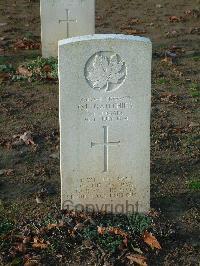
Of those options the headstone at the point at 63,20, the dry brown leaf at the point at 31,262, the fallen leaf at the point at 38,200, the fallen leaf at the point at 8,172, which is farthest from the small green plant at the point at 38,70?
the dry brown leaf at the point at 31,262

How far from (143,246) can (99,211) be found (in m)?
Answer: 0.62

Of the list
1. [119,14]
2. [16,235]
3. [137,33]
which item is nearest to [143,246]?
[16,235]

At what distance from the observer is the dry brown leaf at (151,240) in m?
4.84

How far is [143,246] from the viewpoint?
15.9 ft

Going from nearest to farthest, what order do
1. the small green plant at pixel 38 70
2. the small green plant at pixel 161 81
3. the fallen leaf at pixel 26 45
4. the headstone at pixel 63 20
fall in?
the small green plant at pixel 161 81 < the small green plant at pixel 38 70 < the headstone at pixel 63 20 < the fallen leaf at pixel 26 45

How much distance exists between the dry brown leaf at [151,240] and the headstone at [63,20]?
550cm

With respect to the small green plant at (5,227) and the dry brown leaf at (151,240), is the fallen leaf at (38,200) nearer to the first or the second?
the small green plant at (5,227)

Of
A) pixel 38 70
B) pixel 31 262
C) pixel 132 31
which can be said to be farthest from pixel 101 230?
pixel 132 31

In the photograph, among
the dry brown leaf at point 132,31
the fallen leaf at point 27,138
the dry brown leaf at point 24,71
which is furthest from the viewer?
the dry brown leaf at point 132,31

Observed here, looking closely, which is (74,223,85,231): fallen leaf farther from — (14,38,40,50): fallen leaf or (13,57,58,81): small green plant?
(14,38,40,50): fallen leaf

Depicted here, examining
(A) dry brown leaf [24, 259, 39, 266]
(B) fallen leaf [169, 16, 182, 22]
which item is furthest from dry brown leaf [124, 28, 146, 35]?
(A) dry brown leaf [24, 259, 39, 266]

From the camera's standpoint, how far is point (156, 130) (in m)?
7.15

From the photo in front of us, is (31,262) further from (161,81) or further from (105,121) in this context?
(161,81)

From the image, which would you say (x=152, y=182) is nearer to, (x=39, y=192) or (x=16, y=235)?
(x=39, y=192)
